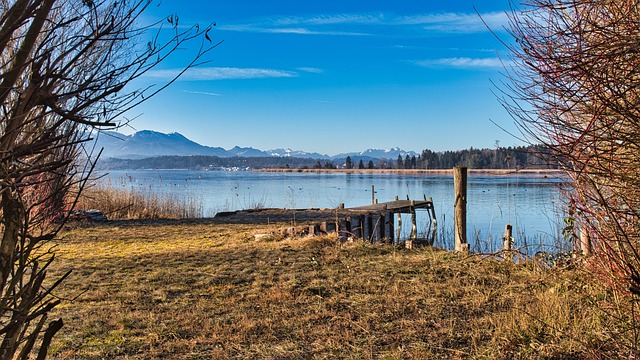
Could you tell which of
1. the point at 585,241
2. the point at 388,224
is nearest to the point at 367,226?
the point at 388,224

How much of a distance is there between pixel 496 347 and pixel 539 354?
0.33 metres

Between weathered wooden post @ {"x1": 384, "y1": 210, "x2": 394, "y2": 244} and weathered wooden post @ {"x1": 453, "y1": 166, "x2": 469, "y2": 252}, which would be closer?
weathered wooden post @ {"x1": 453, "y1": 166, "x2": 469, "y2": 252}

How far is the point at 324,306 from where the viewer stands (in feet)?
16.9

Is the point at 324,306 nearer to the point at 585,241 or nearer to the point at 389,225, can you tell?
the point at 585,241

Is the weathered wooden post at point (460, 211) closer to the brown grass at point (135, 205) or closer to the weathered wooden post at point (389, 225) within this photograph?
the weathered wooden post at point (389, 225)

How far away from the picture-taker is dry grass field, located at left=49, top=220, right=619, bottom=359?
390cm

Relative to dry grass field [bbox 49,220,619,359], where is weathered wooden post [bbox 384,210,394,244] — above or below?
below

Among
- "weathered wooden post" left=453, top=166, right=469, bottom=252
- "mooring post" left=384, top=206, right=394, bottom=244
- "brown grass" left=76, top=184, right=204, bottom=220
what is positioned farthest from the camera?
"brown grass" left=76, top=184, right=204, bottom=220

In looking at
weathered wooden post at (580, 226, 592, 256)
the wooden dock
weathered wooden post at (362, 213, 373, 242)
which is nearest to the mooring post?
the wooden dock

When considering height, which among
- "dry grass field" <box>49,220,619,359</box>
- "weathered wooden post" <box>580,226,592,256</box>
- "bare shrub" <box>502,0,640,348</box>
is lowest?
"dry grass field" <box>49,220,619,359</box>

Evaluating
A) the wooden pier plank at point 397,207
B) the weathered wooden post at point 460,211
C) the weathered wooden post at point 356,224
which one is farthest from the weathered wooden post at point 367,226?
the weathered wooden post at point 460,211

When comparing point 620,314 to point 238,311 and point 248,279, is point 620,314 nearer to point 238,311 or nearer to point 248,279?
point 238,311

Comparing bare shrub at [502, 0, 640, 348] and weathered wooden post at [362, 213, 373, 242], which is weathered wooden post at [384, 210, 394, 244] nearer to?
weathered wooden post at [362, 213, 373, 242]

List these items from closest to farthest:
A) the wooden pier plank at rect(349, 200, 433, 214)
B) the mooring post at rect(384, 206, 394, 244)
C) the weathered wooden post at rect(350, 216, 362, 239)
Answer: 1. the weathered wooden post at rect(350, 216, 362, 239)
2. the mooring post at rect(384, 206, 394, 244)
3. the wooden pier plank at rect(349, 200, 433, 214)
